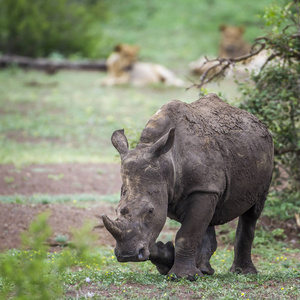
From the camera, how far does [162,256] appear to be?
224 inches

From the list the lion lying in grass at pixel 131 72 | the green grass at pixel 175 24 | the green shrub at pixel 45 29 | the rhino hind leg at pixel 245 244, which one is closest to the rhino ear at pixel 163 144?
the rhino hind leg at pixel 245 244

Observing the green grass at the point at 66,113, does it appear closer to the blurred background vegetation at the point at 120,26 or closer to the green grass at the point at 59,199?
the blurred background vegetation at the point at 120,26

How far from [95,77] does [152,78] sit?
8.17ft

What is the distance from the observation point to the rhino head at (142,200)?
200 inches

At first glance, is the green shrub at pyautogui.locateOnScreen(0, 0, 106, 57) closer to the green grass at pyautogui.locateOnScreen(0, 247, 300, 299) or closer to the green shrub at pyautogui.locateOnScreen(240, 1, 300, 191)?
the green shrub at pyautogui.locateOnScreen(240, 1, 300, 191)

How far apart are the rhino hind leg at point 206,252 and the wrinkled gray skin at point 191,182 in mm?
11

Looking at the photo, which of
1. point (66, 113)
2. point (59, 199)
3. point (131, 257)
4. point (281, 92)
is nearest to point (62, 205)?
point (59, 199)

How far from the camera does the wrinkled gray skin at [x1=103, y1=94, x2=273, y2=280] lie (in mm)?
5270

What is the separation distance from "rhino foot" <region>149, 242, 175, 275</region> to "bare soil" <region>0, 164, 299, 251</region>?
244 centimetres

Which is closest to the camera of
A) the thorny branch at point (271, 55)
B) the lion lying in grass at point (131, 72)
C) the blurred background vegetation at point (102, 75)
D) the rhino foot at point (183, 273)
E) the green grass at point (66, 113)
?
the rhino foot at point (183, 273)

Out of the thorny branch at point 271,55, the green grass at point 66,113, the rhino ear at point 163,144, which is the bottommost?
the green grass at point 66,113

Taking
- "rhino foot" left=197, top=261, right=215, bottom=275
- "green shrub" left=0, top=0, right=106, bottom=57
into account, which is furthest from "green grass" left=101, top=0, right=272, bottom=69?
"rhino foot" left=197, top=261, right=215, bottom=275

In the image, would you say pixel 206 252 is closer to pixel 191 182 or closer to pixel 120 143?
pixel 191 182

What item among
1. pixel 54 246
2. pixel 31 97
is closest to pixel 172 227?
pixel 54 246
